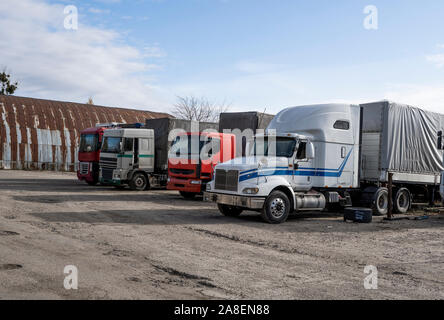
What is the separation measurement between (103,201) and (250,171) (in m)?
6.54

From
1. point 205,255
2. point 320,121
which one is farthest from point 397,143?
point 205,255

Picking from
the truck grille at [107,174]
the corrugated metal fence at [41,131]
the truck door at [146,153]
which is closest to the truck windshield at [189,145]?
the truck door at [146,153]

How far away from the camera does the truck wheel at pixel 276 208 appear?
12359mm

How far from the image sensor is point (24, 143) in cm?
3559

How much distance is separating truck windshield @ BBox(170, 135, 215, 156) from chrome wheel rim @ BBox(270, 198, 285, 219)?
620 cm

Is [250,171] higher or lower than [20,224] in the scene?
higher

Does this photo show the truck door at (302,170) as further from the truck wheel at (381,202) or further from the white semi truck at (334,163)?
the truck wheel at (381,202)

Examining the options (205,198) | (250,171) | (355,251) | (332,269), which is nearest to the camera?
(332,269)

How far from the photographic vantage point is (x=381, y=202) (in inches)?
601

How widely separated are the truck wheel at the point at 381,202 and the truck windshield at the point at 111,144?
40.0ft

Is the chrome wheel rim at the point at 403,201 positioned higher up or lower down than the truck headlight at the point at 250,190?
lower down

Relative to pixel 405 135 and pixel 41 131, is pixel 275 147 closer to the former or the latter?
pixel 405 135
